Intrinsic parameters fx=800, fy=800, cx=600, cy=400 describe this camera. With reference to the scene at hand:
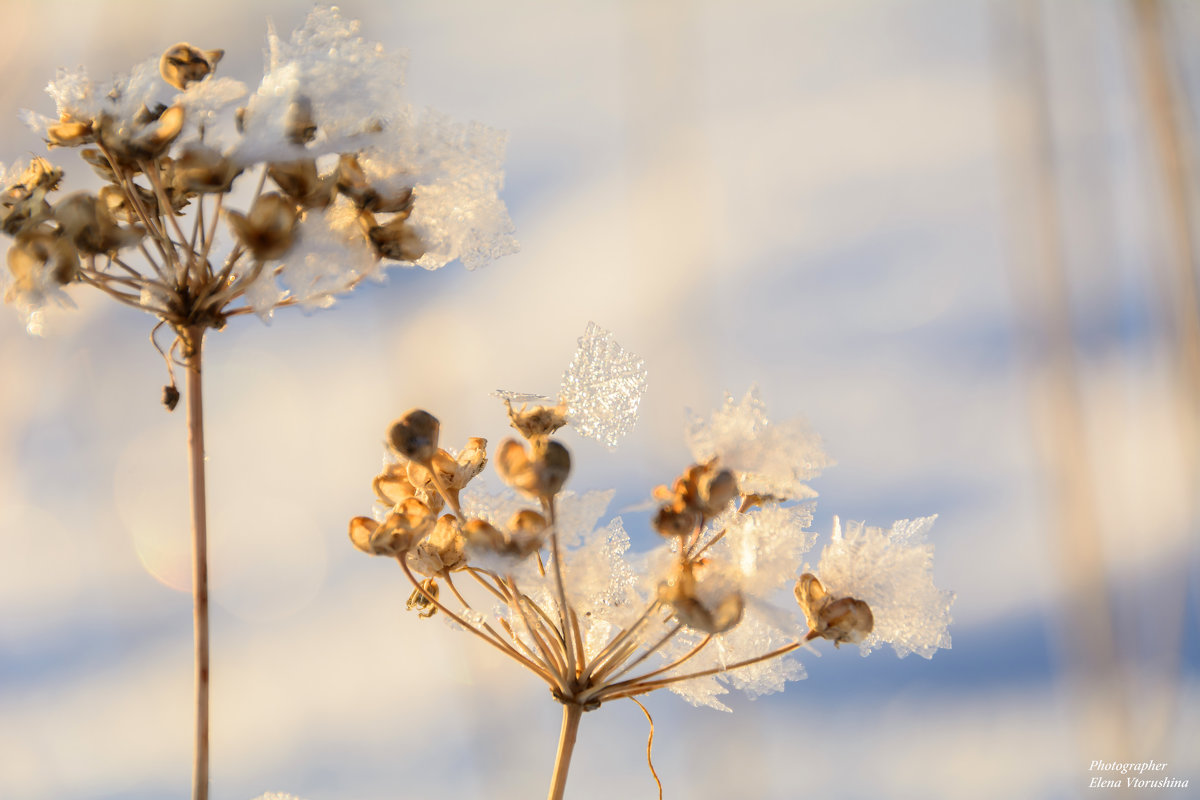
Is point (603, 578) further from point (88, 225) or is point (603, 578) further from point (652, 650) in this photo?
point (88, 225)

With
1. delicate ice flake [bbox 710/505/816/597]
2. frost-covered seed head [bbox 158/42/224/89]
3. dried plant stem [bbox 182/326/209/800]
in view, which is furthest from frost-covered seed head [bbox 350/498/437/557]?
frost-covered seed head [bbox 158/42/224/89]

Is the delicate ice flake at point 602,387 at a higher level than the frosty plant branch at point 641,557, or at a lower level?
higher

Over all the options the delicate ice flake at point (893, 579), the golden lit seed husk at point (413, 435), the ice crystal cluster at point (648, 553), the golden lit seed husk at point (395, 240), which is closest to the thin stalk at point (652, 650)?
the ice crystal cluster at point (648, 553)

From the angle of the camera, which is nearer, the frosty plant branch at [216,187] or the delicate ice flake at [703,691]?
the frosty plant branch at [216,187]

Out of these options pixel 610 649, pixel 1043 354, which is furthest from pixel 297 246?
pixel 1043 354

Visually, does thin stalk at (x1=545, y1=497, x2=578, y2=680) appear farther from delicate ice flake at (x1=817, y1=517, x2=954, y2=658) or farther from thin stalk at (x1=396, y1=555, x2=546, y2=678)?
delicate ice flake at (x1=817, y1=517, x2=954, y2=658)

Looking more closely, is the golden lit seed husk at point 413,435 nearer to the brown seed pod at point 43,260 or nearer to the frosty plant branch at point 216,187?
the frosty plant branch at point 216,187
